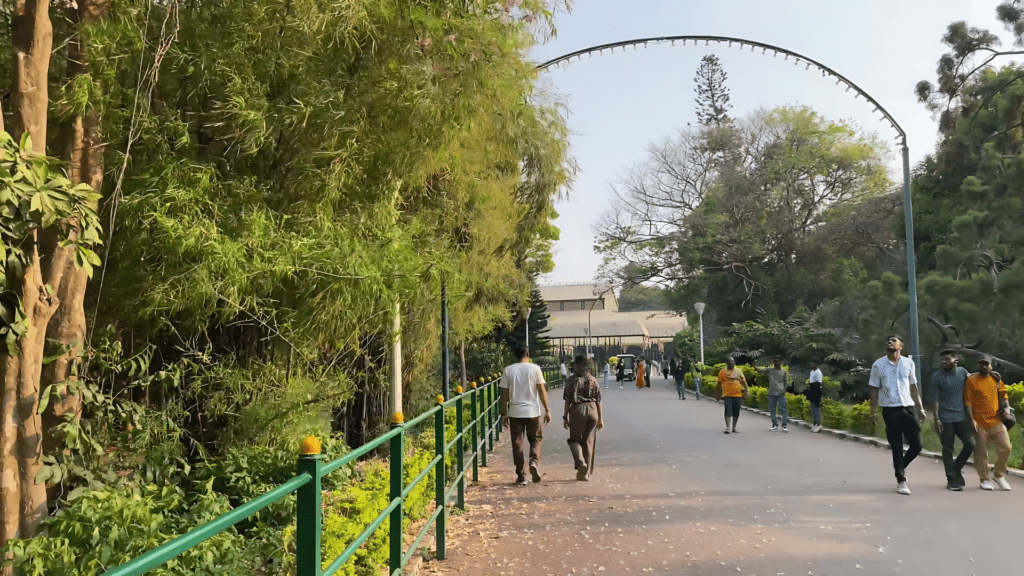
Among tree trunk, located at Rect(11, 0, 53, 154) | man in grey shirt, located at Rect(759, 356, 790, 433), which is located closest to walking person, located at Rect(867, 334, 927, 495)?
man in grey shirt, located at Rect(759, 356, 790, 433)

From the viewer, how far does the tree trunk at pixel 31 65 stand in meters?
4.95

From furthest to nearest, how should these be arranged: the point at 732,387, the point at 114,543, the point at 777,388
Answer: the point at 777,388, the point at 732,387, the point at 114,543

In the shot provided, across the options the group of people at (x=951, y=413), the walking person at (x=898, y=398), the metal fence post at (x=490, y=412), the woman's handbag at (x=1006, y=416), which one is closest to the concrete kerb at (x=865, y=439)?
the group of people at (x=951, y=413)

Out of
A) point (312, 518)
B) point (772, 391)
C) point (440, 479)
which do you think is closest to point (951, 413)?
point (440, 479)

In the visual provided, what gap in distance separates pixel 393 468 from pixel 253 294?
250cm

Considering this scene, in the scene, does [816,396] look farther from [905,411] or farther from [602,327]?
[602,327]

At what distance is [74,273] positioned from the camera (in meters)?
5.36

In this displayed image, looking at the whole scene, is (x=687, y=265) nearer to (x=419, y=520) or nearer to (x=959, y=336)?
(x=959, y=336)

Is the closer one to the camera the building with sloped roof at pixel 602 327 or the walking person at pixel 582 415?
the walking person at pixel 582 415

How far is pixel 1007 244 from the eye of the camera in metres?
20.5

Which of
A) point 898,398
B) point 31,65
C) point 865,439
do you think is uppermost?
A: point 31,65

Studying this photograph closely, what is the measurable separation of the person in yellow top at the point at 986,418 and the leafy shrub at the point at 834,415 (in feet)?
21.4

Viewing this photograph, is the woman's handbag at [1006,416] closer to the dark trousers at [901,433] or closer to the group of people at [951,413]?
the group of people at [951,413]

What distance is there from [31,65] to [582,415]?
667cm
